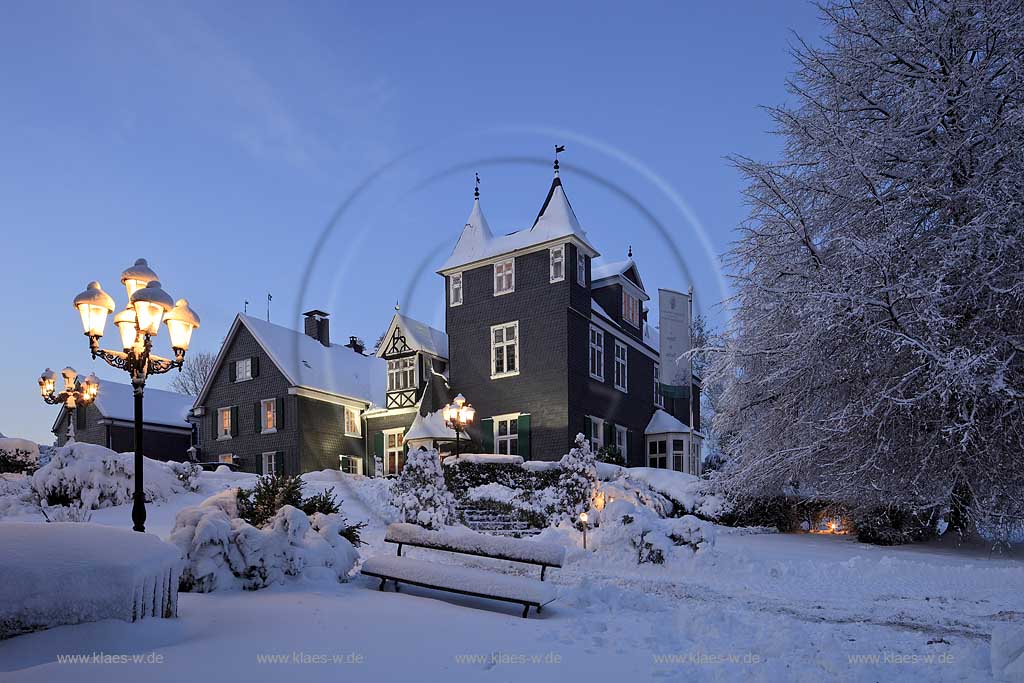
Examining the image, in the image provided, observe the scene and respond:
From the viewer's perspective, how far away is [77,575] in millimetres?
5500

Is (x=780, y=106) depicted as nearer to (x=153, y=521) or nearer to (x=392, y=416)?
(x=153, y=521)

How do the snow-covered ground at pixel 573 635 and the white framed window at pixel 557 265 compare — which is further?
the white framed window at pixel 557 265

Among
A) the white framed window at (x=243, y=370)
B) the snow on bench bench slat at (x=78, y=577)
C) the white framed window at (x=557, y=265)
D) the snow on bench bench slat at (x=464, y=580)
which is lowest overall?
A: the snow on bench bench slat at (x=464, y=580)

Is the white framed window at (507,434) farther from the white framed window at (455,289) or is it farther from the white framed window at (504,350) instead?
the white framed window at (455,289)

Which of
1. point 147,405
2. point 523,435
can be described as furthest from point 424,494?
point 147,405

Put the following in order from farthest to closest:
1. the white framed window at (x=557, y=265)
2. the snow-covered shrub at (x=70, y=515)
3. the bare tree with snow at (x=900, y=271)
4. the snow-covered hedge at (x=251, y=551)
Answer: the white framed window at (x=557, y=265) < the snow-covered shrub at (x=70, y=515) < the bare tree with snow at (x=900, y=271) < the snow-covered hedge at (x=251, y=551)

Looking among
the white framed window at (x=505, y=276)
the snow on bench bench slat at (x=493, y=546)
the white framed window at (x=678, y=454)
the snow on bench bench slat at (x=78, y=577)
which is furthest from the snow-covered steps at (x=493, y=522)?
the white framed window at (x=678, y=454)

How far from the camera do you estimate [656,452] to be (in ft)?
109

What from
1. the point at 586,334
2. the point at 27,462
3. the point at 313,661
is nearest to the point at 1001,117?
the point at 313,661

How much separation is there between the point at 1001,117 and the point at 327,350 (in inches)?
1247

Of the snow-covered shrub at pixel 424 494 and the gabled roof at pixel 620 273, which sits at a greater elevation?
the gabled roof at pixel 620 273

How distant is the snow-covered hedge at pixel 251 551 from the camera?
8086 millimetres

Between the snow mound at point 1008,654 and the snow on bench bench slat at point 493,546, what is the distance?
180 inches

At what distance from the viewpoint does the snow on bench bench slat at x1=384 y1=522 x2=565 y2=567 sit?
9094mm
